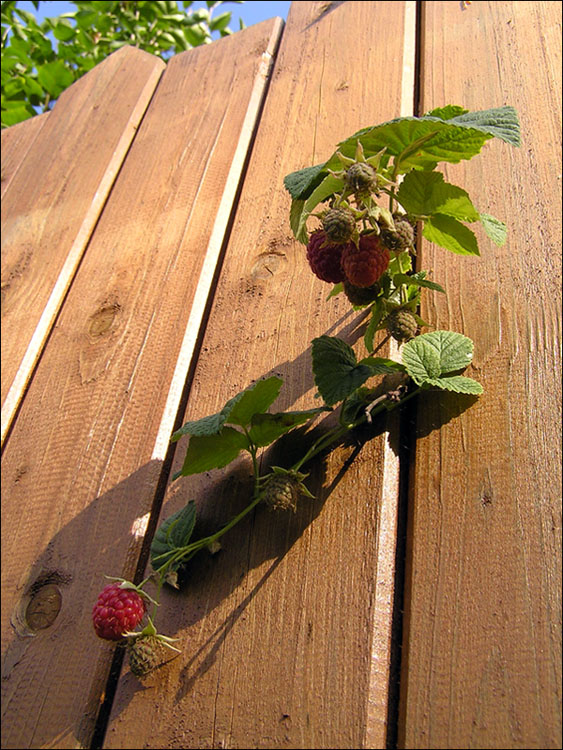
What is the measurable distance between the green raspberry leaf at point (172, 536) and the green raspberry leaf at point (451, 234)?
49 cm

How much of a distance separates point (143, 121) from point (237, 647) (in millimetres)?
1433

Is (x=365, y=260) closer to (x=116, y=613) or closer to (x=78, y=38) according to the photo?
(x=116, y=613)

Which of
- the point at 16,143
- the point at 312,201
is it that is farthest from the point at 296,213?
the point at 16,143

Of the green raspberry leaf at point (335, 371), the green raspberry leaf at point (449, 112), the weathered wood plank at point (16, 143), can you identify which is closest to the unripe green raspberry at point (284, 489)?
the green raspberry leaf at point (335, 371)

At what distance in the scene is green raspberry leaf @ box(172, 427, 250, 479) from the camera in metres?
0.90

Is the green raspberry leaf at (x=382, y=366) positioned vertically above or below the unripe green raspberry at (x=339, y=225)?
below

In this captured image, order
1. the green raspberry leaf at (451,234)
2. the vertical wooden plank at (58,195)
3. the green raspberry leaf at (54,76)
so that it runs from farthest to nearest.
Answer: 1. the green raspberry leaf at (54,76)
2. the vertical wooden plank at (58,195)
3. the green raspberry leaf at (451,234)

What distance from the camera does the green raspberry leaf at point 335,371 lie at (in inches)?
31.8

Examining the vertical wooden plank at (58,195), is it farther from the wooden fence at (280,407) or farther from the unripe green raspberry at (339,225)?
the unripe green raspberry at (339,225)

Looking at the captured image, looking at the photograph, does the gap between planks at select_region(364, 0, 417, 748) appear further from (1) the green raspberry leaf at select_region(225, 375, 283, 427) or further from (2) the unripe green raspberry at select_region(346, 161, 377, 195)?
(2) the unripe green raspberry at select_region(346, 161, 377, 195)

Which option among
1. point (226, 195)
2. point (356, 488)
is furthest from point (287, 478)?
point (226, 195)

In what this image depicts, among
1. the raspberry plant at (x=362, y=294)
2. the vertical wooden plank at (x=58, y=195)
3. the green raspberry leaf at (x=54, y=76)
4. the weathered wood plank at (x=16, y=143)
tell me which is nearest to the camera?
the raspberry plant at (x=362, y=294)

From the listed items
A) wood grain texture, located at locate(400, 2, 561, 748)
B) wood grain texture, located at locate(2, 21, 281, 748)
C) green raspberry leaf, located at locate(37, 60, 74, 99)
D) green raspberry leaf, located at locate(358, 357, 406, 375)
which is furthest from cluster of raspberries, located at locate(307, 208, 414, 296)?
green raspberry leaf, located at locate(37, 60, 74, 99)

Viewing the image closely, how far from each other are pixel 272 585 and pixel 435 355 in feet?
1.18
